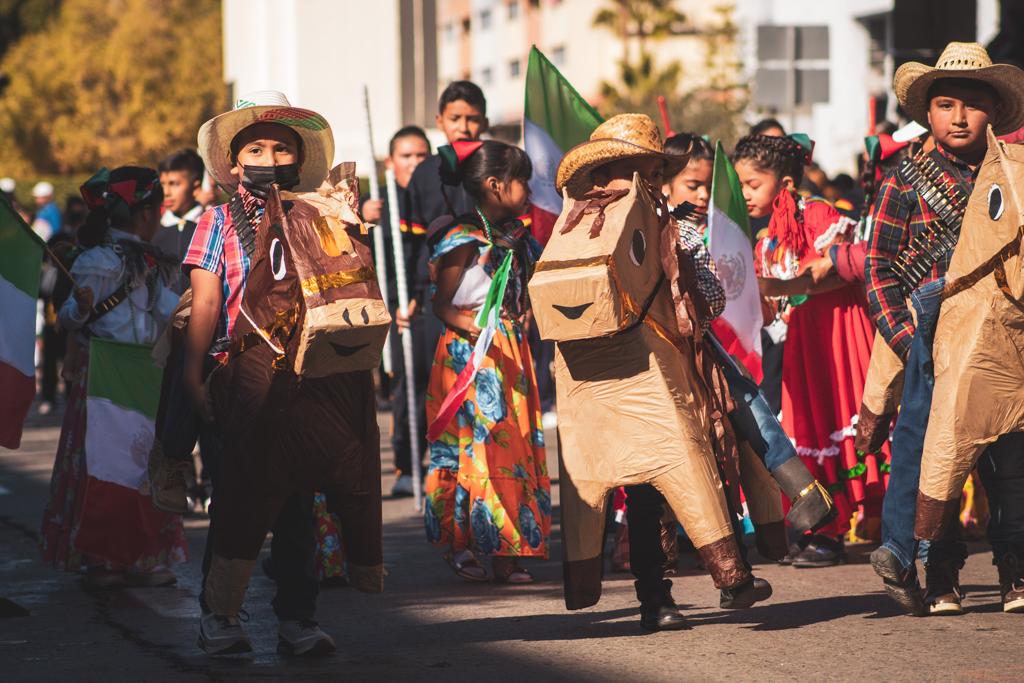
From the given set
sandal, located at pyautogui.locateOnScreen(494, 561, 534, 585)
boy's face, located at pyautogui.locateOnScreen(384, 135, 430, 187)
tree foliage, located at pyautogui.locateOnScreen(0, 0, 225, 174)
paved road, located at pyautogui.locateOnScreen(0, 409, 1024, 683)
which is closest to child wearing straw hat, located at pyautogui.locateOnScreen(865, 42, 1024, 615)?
paved road, located at pyautogui.locateOnScreen(0, 409, 1024, 683)

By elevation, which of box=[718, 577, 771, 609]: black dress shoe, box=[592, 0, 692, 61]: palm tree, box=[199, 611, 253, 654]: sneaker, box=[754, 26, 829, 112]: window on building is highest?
box=[592, 0, 692, 61]: palm tree

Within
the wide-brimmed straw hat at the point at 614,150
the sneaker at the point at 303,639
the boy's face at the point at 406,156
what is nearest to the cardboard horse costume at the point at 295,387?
the sneaker at the point at 303,639

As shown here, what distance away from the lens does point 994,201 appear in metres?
Result: 6.26

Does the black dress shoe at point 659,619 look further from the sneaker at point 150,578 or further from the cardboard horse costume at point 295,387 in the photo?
the sneaker at point 150,578

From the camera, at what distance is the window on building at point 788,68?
16.9 m

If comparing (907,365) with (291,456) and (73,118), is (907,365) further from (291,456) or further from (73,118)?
(73,118)

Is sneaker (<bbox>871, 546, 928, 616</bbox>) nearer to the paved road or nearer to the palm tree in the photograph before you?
the paved road

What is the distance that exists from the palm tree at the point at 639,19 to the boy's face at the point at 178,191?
1949 inches

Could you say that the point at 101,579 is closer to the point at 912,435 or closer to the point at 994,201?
the point at 912,435

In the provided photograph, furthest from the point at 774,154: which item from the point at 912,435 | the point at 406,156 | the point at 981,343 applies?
the point at 406,156

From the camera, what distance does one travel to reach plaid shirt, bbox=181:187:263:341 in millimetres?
5977

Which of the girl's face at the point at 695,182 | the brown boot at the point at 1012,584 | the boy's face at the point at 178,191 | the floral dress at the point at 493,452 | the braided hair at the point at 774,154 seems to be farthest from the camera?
the boy's face at the point at 178,191

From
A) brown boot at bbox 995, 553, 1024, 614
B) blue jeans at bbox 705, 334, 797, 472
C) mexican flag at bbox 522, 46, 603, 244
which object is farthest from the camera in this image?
mexican flag at bbox 522, 46, 603, 244

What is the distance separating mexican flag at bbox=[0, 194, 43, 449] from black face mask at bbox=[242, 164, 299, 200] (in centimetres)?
125
